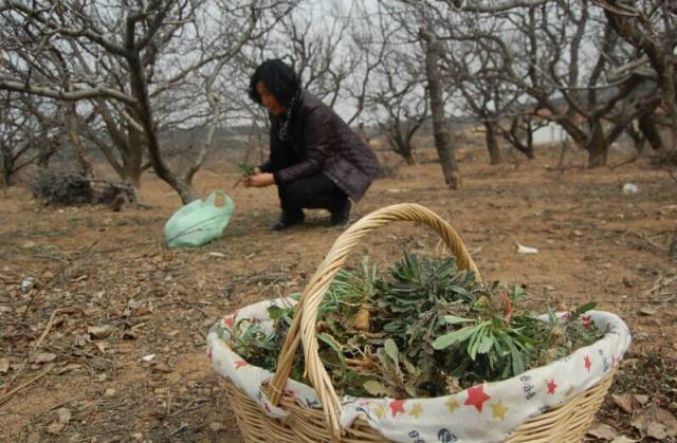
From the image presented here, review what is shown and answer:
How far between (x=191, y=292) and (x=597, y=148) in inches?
331

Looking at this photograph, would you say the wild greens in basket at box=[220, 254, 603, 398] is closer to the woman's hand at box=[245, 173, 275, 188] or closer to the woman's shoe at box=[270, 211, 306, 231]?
the woman's hand at box=[245, 173, 275, 188]

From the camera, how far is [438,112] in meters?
6.70

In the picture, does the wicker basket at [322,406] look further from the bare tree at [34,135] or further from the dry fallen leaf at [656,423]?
the bare tree at [34,135]

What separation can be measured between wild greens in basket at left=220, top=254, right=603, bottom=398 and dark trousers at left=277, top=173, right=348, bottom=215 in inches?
95.7

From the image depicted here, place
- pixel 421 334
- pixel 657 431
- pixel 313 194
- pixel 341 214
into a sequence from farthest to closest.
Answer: pixel 341 214, pixel 313 194, pixel 657 431, pixel 421 334

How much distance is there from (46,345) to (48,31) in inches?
69.2

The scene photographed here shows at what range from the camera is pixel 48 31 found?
3193 mm

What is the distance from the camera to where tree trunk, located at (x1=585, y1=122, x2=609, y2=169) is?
9578 millimetres

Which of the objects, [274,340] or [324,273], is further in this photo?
[274,340]

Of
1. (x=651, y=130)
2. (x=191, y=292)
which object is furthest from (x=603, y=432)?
(x=651, y=130)

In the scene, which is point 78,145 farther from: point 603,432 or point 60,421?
point 603,432

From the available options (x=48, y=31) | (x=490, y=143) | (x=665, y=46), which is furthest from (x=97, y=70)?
(x=490, y=143)

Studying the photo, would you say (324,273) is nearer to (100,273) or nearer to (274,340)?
(274,340)

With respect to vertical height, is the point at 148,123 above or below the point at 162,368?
above
